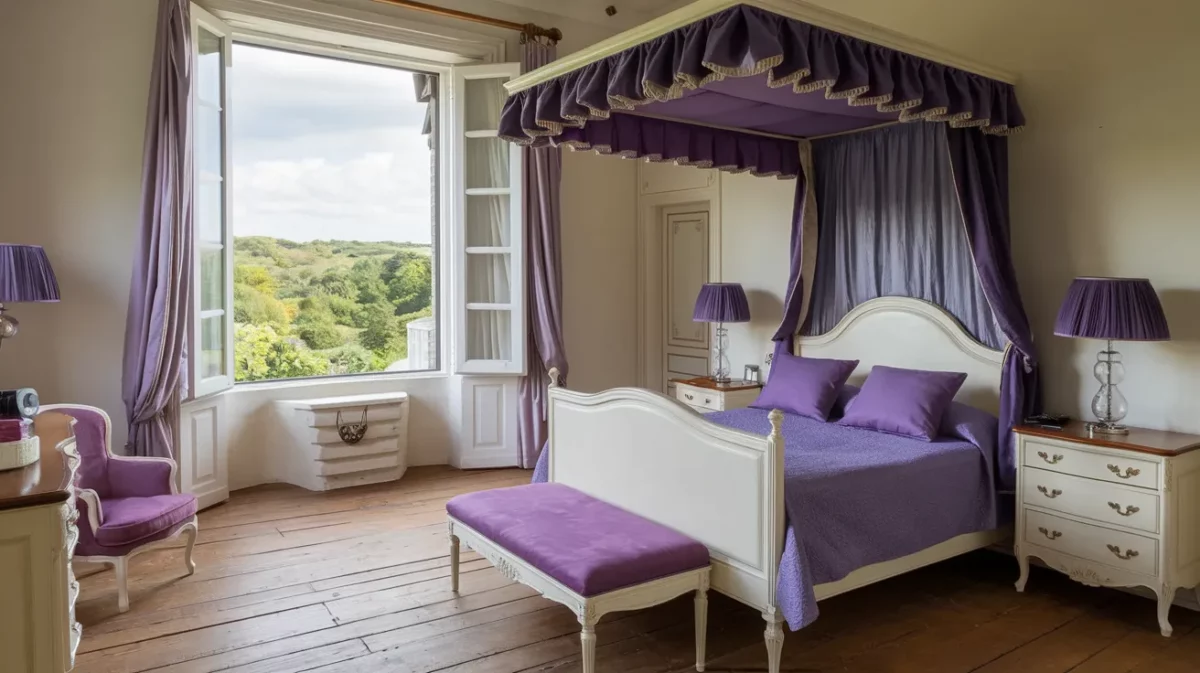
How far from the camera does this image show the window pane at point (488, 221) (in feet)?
18.6

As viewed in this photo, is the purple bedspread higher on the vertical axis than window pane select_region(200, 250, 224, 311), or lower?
lower

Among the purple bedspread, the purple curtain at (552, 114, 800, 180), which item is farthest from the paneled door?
the purple bedspread

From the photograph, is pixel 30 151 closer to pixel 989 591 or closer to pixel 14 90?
pixel 14 90

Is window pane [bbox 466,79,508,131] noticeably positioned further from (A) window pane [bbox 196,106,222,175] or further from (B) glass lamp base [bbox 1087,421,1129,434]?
(B) glass lamp base [bbox 1087,421,1129,434]

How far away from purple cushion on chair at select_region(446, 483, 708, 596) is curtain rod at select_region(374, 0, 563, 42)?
3424mm

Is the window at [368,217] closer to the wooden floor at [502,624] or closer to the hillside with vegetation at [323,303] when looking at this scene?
the hillside with vegetation at [323,303]

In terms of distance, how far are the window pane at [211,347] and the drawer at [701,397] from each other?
9.12 ft

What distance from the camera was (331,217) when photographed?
5.95 meters

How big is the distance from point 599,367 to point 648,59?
369 cm

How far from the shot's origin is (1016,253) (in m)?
3.92

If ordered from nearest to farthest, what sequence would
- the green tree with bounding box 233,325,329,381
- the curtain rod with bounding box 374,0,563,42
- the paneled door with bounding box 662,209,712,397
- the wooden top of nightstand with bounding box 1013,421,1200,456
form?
the wooden top of nightstand with bounding box 1013,421,1200,456 < the curtain rod with bounding box 374,0,563,42 < the green tree with bounding box 233,325,329,381 < the paneled door with bounding box 662,209,712,397

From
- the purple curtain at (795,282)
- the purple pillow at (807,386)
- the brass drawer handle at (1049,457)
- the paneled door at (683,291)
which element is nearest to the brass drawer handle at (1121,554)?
the brass drawer handle at (1049,457)

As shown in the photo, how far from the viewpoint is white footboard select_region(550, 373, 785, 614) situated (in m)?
2.66

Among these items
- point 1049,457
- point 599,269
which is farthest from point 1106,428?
point 599,269
